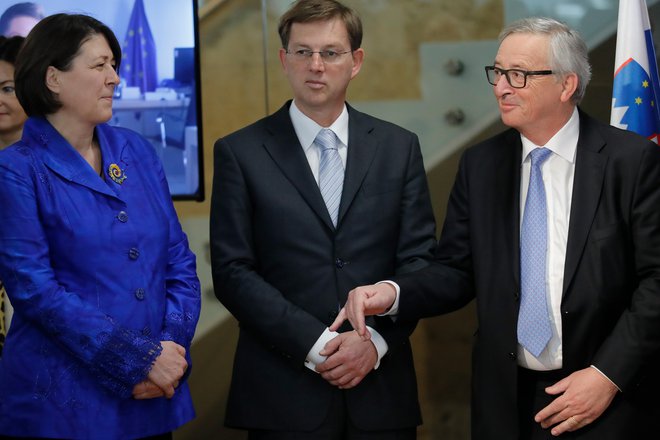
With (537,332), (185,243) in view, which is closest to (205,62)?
(185,243)

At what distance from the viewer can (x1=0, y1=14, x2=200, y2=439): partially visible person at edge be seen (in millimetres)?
2432

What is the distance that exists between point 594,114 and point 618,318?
1.78 meters

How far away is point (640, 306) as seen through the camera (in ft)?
7.97

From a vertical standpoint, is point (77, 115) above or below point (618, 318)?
above

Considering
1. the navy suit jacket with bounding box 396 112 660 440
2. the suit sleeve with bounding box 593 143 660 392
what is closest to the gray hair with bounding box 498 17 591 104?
the navy suit jacket with bounding box 396 112 660 440

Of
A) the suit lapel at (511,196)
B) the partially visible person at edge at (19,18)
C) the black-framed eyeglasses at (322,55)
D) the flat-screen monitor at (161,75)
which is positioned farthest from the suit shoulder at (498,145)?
the partially visible person at edge at (19,18)

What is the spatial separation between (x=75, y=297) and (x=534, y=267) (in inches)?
46.8

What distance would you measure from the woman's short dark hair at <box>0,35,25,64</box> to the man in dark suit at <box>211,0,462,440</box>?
3.18 ft

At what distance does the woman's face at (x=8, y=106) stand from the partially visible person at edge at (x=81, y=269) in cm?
73

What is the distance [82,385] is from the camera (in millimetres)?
2488

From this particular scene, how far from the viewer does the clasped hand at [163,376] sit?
2.51 metres

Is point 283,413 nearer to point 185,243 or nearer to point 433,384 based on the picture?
point 185,243

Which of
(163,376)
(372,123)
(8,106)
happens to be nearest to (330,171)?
(372,123)

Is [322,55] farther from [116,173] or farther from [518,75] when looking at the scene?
[116,173]
